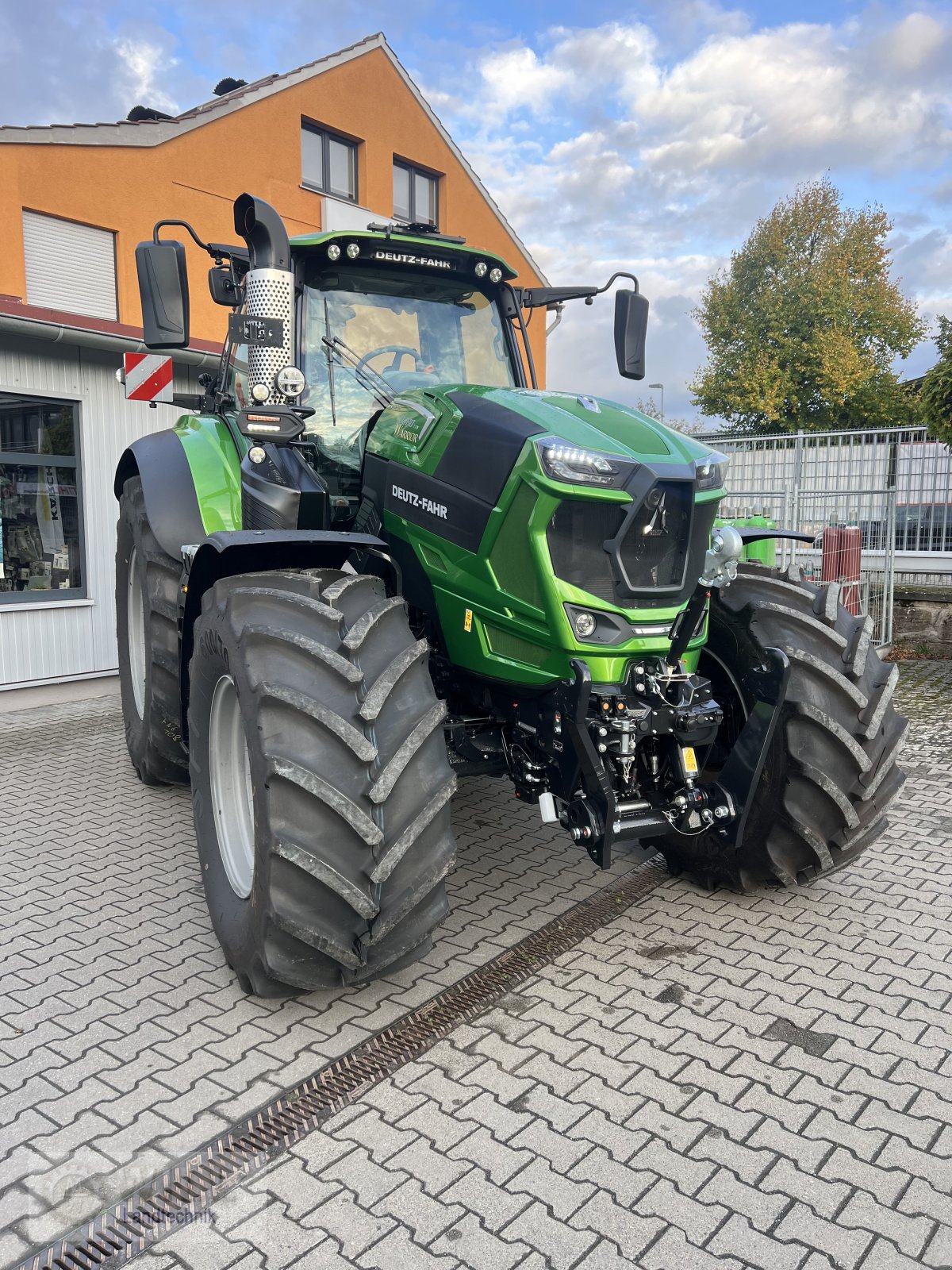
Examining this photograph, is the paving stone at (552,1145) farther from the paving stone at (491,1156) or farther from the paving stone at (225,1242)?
the paving stone at (225,1242)

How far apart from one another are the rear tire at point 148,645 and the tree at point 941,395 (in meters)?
6.80

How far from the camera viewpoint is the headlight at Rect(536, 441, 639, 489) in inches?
113

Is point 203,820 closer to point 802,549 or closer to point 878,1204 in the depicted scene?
point 878,1204

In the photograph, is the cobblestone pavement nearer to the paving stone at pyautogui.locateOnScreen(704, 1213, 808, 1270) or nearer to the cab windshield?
the paving stone at pyautogui.locateOnScreen(704, 1213, 808, 1270)

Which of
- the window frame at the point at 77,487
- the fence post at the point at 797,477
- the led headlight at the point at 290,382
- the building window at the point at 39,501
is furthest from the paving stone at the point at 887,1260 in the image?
the fence post at the point at 797,477

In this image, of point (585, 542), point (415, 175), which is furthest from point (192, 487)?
point (415, 175)

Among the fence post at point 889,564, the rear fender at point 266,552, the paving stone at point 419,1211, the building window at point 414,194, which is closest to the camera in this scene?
the paving stone at point 419,1211

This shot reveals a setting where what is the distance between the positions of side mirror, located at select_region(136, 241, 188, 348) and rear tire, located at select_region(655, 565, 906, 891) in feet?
7.65

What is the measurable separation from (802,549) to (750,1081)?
779 centimetres

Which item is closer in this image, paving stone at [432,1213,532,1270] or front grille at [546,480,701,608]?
paving stone at [432,1213,532,1270]

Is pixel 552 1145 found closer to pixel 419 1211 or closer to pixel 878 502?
pixel 419 1211

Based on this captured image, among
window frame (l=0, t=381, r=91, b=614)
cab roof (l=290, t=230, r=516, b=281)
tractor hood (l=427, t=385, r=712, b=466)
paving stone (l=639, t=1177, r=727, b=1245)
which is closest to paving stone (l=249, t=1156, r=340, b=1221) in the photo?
paving stone (l=639, t=1177, r=727, b=1245)

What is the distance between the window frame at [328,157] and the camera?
16.9 meters

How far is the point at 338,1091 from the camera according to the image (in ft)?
8.64
